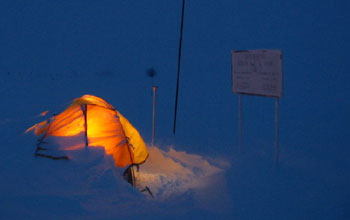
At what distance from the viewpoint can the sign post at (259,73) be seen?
23.2 ft

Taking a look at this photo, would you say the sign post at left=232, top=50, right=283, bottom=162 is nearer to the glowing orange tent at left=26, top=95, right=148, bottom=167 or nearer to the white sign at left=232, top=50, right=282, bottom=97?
the white sign at left=232, top=50, right=282, bottom=97

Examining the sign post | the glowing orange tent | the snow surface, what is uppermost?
the sign post

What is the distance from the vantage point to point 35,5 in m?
110

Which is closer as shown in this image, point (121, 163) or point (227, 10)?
point (121, 163)

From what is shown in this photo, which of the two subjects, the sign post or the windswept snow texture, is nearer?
the windswept snow texture

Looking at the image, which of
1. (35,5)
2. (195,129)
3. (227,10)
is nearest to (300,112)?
(195,129)

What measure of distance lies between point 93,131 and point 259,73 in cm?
387

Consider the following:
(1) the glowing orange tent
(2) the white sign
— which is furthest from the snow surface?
(2) the white sign

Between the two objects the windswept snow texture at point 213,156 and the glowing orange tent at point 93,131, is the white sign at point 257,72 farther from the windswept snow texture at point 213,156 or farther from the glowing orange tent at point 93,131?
the glowing orange tent at point 93,131

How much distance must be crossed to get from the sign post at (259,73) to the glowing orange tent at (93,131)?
113 inches

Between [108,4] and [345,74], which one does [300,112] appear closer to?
[345,74]

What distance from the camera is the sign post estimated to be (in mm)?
7062

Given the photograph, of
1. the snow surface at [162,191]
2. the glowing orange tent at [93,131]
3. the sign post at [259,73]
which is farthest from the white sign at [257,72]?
the glowing orange tent at [93,131]

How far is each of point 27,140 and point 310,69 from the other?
27.0 m
